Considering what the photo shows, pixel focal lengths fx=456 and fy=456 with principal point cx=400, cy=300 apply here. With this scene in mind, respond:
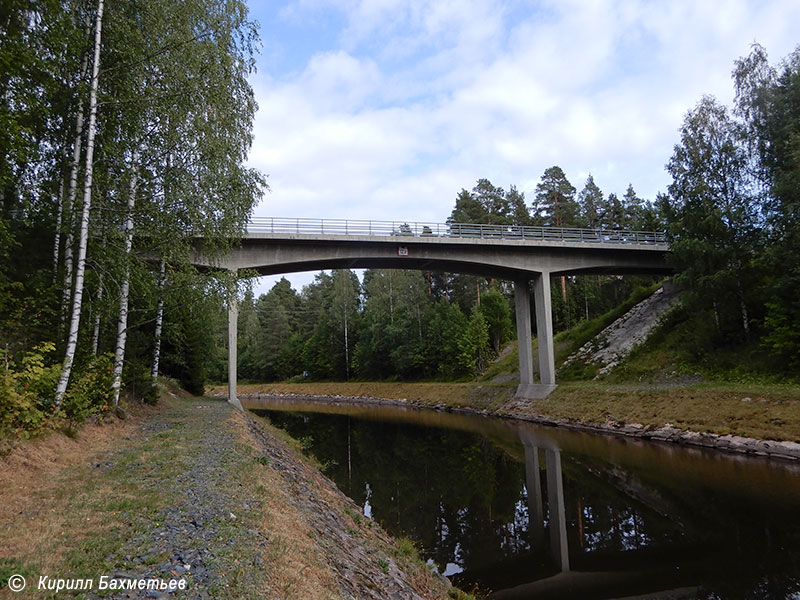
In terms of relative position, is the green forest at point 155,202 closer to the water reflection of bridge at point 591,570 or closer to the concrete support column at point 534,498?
the water reflection of bridge at point 591,570

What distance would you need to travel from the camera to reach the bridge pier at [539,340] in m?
31.0

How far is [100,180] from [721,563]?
55.1 ft

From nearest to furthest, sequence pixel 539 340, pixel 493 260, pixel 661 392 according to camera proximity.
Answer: pixel 661 392
pixel 493 260
pixel 539 340

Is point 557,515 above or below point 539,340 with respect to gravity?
below

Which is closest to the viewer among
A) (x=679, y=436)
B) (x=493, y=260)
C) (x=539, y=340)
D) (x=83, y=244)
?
(x=83, y=244)

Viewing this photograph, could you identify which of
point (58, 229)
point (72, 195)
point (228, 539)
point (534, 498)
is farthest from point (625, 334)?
point (228, 539)

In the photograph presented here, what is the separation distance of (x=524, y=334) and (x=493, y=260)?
6.49 metres

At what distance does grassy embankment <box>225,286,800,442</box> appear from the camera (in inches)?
664

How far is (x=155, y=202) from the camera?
14.0 metres

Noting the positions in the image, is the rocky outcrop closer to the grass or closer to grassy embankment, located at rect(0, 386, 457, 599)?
the grass

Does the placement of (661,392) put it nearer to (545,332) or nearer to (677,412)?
(677,412)

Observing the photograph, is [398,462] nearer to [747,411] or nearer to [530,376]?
[747,411]

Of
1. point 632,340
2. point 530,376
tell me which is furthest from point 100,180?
point 632,340

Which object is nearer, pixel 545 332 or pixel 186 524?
pixel 186 524
